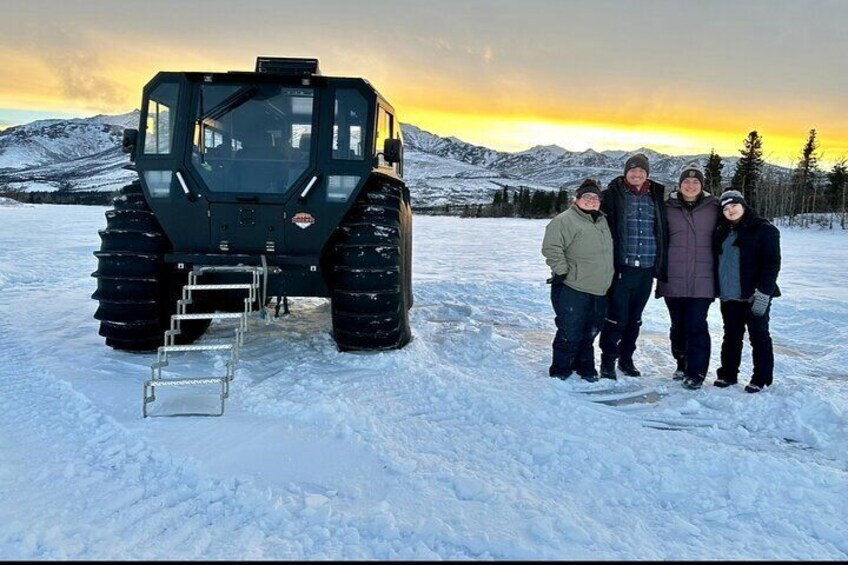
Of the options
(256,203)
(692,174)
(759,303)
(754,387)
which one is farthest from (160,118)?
(754,387)

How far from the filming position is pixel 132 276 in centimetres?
550

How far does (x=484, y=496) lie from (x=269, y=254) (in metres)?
3.30

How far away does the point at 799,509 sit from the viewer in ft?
10.2

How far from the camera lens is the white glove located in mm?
4992

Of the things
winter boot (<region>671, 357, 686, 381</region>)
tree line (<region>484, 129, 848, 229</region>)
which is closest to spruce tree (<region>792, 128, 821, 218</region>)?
tree line (<region>484, 129, 848, 229</region>)

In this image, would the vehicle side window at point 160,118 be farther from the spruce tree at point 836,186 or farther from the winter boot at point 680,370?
the spruce tree at point 836,186

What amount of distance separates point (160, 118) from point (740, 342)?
574 centimetres

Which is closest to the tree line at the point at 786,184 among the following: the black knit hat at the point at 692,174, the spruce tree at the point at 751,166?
the spruce tree at the point at 751,166

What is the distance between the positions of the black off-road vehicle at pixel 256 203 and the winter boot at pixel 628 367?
2212mm

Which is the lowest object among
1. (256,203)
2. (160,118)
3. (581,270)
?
(581,270)

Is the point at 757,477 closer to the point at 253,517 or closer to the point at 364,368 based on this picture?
the point at 253,517

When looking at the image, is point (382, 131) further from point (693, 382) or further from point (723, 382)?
point (723, 382)

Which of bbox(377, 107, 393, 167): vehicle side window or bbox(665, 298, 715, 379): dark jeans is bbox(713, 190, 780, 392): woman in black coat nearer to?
bbox(665, 298, 715, 379): dark jeans

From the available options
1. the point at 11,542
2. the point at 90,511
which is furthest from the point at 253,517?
the point at 11,542
